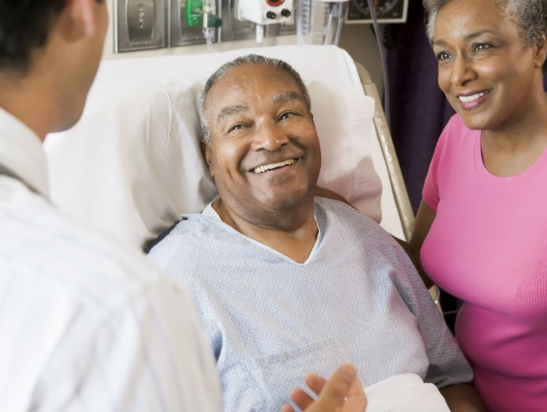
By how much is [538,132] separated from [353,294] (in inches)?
20.4

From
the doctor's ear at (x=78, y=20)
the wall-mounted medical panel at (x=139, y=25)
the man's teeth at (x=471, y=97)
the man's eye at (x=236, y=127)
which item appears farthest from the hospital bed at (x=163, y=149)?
the doctor's ear at (x=78, y=20)

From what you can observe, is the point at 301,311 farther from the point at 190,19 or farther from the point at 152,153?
the point at 190,19

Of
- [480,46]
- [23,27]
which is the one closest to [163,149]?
[480,46]

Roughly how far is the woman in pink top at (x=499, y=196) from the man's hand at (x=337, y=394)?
0.57 meters

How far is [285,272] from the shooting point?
1414 millimetres

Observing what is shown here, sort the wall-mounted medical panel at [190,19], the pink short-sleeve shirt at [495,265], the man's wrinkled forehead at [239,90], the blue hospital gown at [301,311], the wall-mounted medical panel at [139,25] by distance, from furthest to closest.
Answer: the wall-mounted medical panel at [190,19] → the wall-mounted medical panel at [139,25] → the man's wrinkled forehead at [239,90] → the pink short-sleeve shirt at [495,265] → the blue hospital gown at [301,311]

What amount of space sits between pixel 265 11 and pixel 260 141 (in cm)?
80

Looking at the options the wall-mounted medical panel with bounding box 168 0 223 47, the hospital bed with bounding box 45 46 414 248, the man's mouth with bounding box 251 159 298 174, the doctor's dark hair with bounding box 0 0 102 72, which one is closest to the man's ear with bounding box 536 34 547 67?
the hospital bed with bounding box 45 46 414 248

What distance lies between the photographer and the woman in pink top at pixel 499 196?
144 centimetres

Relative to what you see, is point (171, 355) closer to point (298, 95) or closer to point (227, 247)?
point (227, 247)

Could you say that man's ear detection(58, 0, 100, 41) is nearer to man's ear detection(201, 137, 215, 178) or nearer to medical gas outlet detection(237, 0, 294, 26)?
man's ear detection(201, 137, 215, 178)

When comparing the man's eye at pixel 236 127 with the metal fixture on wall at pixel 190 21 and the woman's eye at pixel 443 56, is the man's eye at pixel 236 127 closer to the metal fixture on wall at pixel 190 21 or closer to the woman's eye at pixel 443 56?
the woman's eye at pixel 443 56

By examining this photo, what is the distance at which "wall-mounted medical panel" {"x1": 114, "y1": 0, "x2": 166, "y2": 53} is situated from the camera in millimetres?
1985

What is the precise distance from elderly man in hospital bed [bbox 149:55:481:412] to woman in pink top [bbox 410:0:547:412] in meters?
0.08
